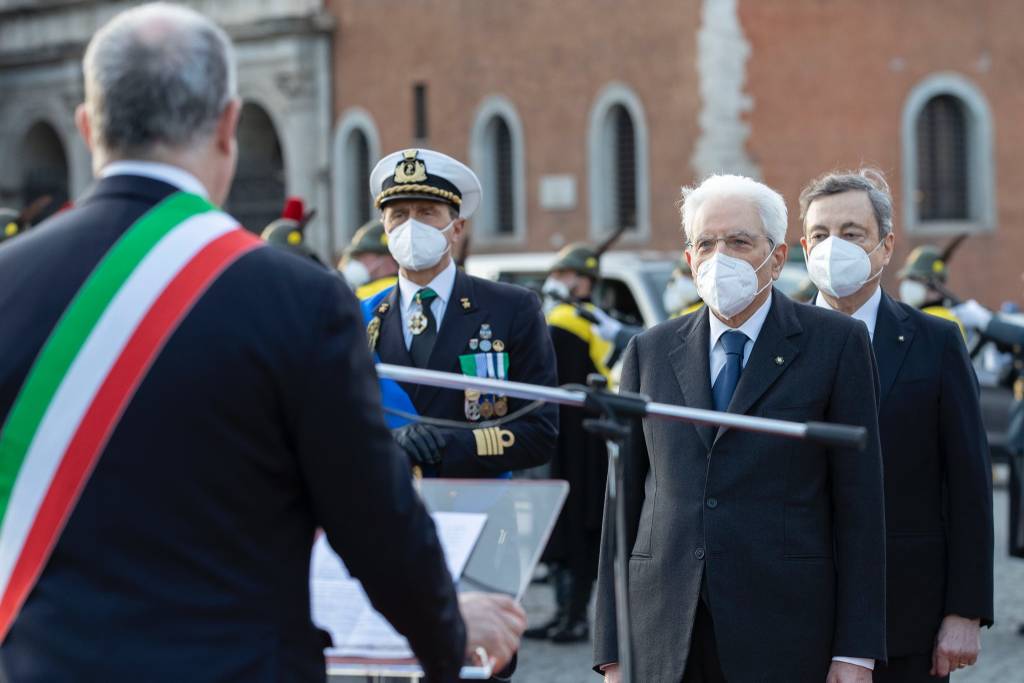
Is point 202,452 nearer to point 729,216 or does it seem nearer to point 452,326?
point 729,216

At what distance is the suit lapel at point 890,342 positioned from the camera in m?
4.80

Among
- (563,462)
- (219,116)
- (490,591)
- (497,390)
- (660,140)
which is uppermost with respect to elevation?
(660,140)

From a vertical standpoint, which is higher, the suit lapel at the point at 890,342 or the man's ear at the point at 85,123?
the man's ear at the point at 85,123

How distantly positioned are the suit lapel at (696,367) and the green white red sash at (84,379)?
204 centimetres

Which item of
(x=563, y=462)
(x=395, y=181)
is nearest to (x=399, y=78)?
(x=563, y=462)

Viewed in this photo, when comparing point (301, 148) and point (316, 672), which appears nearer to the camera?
point (316, 672)

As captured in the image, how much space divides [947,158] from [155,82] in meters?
26.4

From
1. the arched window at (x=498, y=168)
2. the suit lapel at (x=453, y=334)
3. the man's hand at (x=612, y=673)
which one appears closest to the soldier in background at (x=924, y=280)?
the suit lapel at (x=453, y=334)

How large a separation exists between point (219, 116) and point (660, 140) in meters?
26.6

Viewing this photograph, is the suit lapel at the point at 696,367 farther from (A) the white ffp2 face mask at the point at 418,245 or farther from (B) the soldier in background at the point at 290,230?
(B) the soldier in background at the point at 290,230

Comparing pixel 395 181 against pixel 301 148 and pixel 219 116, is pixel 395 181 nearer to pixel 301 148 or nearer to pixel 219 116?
pixel 219 116

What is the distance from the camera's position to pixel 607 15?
29.0 meters

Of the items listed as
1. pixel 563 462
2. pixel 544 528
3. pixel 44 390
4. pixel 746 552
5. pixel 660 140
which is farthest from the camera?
pixel 660 140

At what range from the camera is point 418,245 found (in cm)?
528
